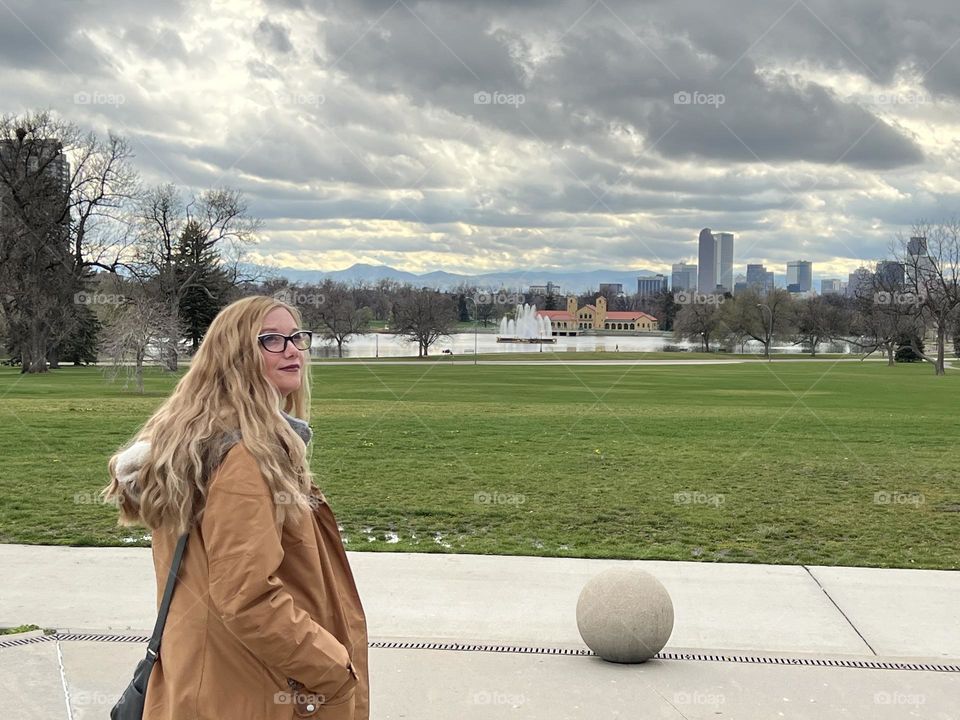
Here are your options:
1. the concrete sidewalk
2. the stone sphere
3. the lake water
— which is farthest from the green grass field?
the lake water

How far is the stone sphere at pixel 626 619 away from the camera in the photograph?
5.53 meters

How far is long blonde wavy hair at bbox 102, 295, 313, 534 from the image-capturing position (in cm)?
265

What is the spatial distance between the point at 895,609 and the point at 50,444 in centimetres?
1520

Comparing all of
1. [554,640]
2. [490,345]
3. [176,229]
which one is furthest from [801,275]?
[554,640]

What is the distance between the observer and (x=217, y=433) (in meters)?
2.70

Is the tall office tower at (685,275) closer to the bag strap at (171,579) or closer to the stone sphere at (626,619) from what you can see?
the stone sphere at (626,619)

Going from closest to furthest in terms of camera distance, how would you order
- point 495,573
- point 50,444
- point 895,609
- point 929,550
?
point 895,609 < point 495,573 < point 929,550 < point 50,444

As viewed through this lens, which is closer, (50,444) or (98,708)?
(98,708)

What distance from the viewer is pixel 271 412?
2.80m

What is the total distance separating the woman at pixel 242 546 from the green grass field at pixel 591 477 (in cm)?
633

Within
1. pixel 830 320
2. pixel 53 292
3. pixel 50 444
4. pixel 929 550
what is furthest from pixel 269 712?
pixel 830 320

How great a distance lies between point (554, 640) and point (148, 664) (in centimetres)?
376

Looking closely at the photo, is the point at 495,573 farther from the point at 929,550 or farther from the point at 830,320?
the point at 830,320

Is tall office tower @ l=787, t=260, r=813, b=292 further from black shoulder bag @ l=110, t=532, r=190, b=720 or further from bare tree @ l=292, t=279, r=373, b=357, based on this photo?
black shoulder bag @ l=110, t=532, r=190, b=720
